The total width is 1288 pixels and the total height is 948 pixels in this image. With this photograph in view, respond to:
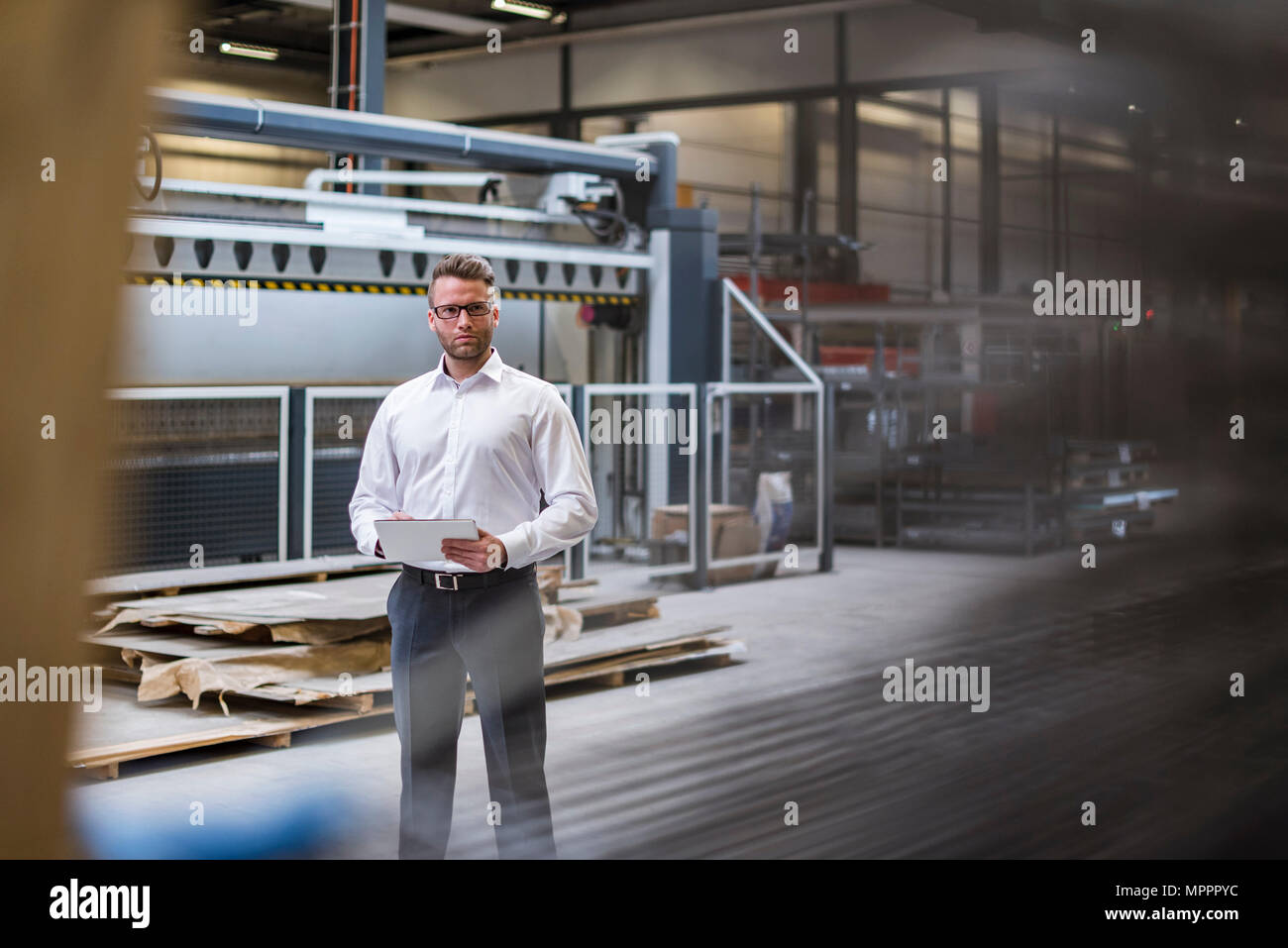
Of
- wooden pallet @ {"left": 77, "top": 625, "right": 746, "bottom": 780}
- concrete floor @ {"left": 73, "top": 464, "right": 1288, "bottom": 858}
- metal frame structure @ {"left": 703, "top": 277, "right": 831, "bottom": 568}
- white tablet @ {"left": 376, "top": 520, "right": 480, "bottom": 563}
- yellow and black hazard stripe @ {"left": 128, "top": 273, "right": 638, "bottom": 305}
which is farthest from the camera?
metal frame structure @ {"left": 703, "top": 277, "right": 831, "bottom": 568}

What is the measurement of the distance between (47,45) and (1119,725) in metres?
4.91

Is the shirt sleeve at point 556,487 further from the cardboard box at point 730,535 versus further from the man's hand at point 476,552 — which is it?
the cardboard box at point 730,535

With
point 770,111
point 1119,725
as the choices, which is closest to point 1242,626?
point 1119,725

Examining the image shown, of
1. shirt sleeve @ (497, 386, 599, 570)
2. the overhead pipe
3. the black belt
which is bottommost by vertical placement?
the black belt

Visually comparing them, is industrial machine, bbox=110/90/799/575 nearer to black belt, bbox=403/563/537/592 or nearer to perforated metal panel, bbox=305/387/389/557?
perforated metal panel, bbox=305/387/389/557

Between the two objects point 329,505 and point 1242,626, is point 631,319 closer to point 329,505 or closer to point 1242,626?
point 329,505

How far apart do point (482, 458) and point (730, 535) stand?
20.9ft

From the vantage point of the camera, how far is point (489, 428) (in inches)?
122

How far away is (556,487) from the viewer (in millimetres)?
3104

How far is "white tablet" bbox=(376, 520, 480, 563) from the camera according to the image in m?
2.82

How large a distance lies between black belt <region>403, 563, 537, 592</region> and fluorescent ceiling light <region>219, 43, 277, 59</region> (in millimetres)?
16490

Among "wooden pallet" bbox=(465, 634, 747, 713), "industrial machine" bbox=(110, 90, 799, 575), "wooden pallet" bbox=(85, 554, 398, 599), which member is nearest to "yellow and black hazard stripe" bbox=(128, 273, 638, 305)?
"industrial machine" bbox=(110, 90, 799, 575)

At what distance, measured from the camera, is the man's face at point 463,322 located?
3023 mm

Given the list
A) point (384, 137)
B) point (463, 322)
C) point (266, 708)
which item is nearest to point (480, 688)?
point (463, 322)
